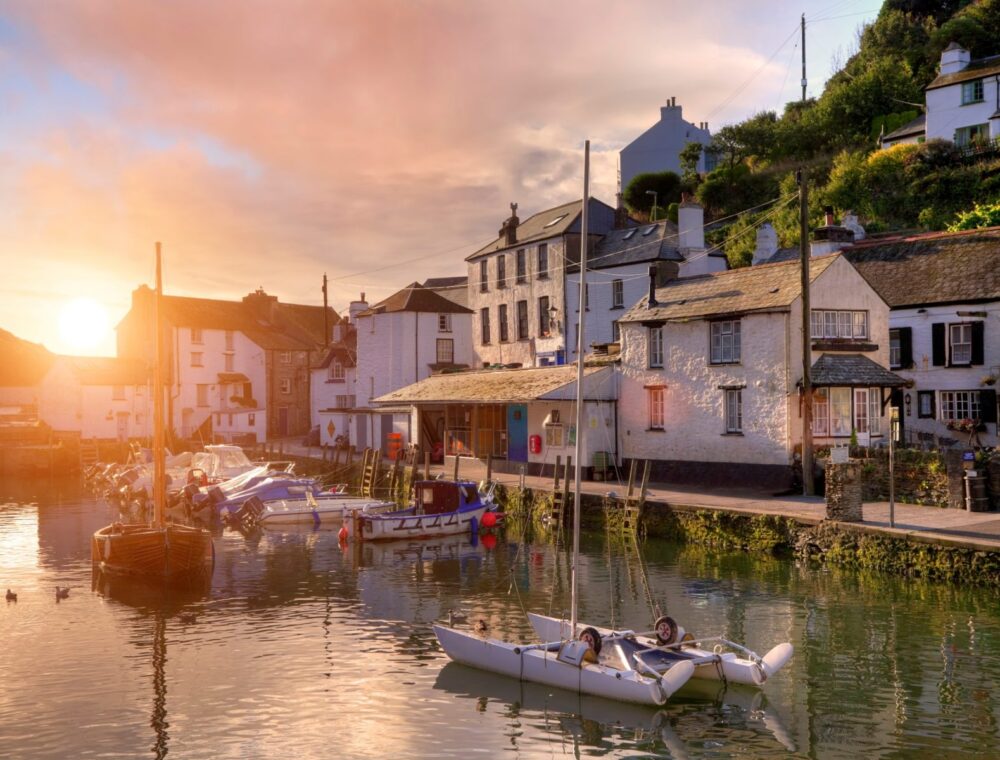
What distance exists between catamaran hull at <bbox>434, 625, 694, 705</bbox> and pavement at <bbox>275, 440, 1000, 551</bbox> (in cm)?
1129

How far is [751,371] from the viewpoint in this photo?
3547cm

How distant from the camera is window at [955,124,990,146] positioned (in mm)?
58866

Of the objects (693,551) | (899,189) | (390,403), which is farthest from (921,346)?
(390,403)

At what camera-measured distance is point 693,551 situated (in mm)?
30281

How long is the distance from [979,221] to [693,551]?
30.0 meters

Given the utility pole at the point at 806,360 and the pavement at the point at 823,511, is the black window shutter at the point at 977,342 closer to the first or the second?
the utility pole at the point at 806,360

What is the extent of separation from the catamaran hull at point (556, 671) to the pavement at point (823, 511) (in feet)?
37.0

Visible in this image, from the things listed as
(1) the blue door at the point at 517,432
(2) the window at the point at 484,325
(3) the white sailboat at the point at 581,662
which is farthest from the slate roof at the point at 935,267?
(2) the window at the point at 484,325

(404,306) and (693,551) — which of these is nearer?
(693,551)

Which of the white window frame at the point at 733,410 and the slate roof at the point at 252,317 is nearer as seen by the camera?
the white window frame at the point at 733,410

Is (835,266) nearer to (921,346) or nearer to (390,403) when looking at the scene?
(921,346)

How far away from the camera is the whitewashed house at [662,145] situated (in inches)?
3300

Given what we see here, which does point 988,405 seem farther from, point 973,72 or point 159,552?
point 159,552

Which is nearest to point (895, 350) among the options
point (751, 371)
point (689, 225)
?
point (751, 371)
